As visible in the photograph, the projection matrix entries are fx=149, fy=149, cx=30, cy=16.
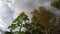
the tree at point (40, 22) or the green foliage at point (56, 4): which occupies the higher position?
the green foliage at point (56, 4)

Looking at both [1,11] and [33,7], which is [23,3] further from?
[1,11]

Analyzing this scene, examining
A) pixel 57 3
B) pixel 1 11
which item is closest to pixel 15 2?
pixel 1 11

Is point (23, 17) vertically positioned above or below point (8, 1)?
below

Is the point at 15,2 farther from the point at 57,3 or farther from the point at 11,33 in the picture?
the point at 57,3

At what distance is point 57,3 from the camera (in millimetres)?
1465

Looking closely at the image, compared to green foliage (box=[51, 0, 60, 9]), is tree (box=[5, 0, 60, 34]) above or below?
below

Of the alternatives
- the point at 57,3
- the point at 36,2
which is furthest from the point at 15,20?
the point at 57,3

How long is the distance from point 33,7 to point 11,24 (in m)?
0.28

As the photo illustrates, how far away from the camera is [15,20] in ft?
4.93

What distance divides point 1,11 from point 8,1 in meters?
0.13

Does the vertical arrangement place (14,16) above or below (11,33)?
above

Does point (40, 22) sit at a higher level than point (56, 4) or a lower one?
lower

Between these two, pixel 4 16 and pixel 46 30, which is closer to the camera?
pixel 46 30

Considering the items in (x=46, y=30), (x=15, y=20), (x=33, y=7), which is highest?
(x=33, y=7)
